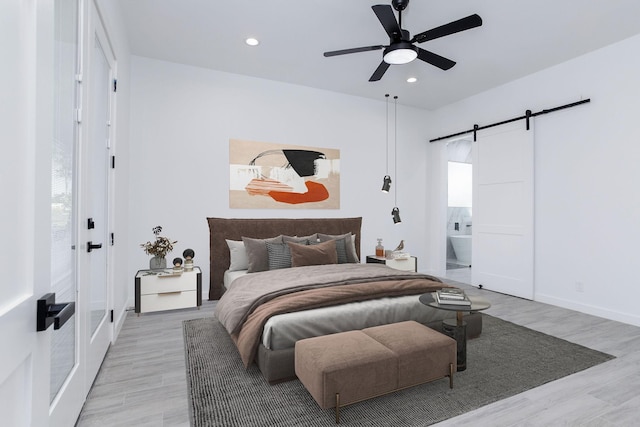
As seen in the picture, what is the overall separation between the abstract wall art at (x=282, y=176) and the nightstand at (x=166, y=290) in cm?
121

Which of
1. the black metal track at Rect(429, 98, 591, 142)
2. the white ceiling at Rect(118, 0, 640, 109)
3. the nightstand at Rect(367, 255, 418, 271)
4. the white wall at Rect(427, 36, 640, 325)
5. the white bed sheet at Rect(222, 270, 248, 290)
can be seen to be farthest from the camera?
the nightstand at Rect(367, 255, 418, 271)

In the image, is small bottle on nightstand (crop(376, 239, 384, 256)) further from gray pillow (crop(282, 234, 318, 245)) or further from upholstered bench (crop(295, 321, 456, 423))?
upholstered bench (crop(295, 321, 456, 423))

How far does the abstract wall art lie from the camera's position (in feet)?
15.3

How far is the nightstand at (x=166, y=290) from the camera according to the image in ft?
12.1

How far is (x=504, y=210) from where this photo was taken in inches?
195

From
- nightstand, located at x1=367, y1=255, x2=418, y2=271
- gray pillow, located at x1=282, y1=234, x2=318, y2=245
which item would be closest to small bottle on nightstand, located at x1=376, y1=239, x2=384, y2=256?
nightstand, located at x1=367, y1=255, x2=418, y2=271

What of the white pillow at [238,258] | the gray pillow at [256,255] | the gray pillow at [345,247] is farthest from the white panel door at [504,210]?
the white pillow at [238,258]

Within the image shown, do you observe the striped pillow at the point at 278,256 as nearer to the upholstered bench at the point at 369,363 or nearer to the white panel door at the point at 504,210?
the upholstered bench at the point at 369,363

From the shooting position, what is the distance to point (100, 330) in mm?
2506

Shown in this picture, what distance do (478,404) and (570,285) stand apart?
3.06m

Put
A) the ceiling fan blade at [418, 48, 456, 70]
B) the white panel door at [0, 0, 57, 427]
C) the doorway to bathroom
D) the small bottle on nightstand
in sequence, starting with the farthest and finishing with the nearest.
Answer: the doorway to bathroom
the small bottle on nightstand
the ceiling fan blade at [418, 48, 456, 70]
the white panel door at [0, 0, 57, 427]

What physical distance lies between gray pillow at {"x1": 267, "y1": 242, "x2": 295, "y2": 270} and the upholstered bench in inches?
74.5

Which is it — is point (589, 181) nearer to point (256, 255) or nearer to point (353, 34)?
point (353, 34)

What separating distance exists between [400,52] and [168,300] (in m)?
3.52
